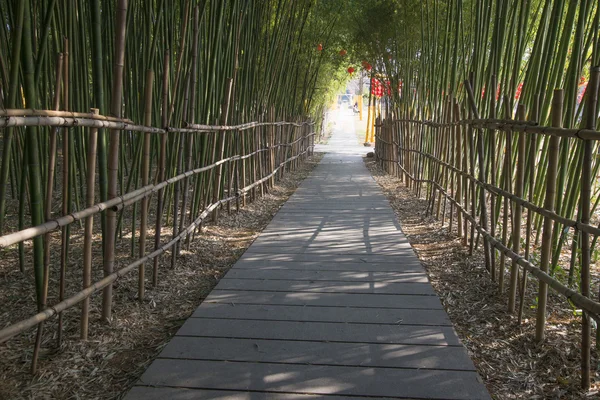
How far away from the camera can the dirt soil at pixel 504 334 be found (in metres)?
1.46

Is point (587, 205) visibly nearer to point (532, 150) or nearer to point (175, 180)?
point (532, 150)

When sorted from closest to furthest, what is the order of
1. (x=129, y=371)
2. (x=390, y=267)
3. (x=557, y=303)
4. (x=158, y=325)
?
(x=129, y=371), (x=158, y=325), (x=557, y=303), (x=390, y=267)

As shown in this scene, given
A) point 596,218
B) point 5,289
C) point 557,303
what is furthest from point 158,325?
point 596,218

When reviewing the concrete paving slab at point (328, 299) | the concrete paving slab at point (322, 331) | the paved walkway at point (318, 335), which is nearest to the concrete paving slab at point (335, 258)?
the paved walkway at point (318, 335)

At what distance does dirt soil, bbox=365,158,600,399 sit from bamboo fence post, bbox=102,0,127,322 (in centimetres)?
118

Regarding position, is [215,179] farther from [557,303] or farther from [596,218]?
[596,218]

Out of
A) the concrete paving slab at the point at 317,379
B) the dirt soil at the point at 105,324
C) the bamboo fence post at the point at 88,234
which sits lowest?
the dirt soil at the point at 105,324

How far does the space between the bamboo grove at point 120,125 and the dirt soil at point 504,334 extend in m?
1.17

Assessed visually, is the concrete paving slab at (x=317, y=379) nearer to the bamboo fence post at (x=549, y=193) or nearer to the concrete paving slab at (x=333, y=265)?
the bamboo fence post at (x=549, y=193)

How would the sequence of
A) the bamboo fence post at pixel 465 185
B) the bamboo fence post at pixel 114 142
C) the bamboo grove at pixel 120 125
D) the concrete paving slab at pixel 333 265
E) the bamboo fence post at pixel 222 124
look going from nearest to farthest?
the bamboo grove at pixel 120 125 < the bamboo fence post at pixel 114 142 < the concrete paving slab at pixel 333 265 < the bamboo fence post at pixel 465 185 < the bamboo fence post at pixel 222 124

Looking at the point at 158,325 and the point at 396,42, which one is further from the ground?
the point at 396,42

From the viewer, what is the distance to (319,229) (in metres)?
3.42

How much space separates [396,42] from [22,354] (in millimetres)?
5732

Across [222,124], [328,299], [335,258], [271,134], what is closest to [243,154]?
[222,124]
